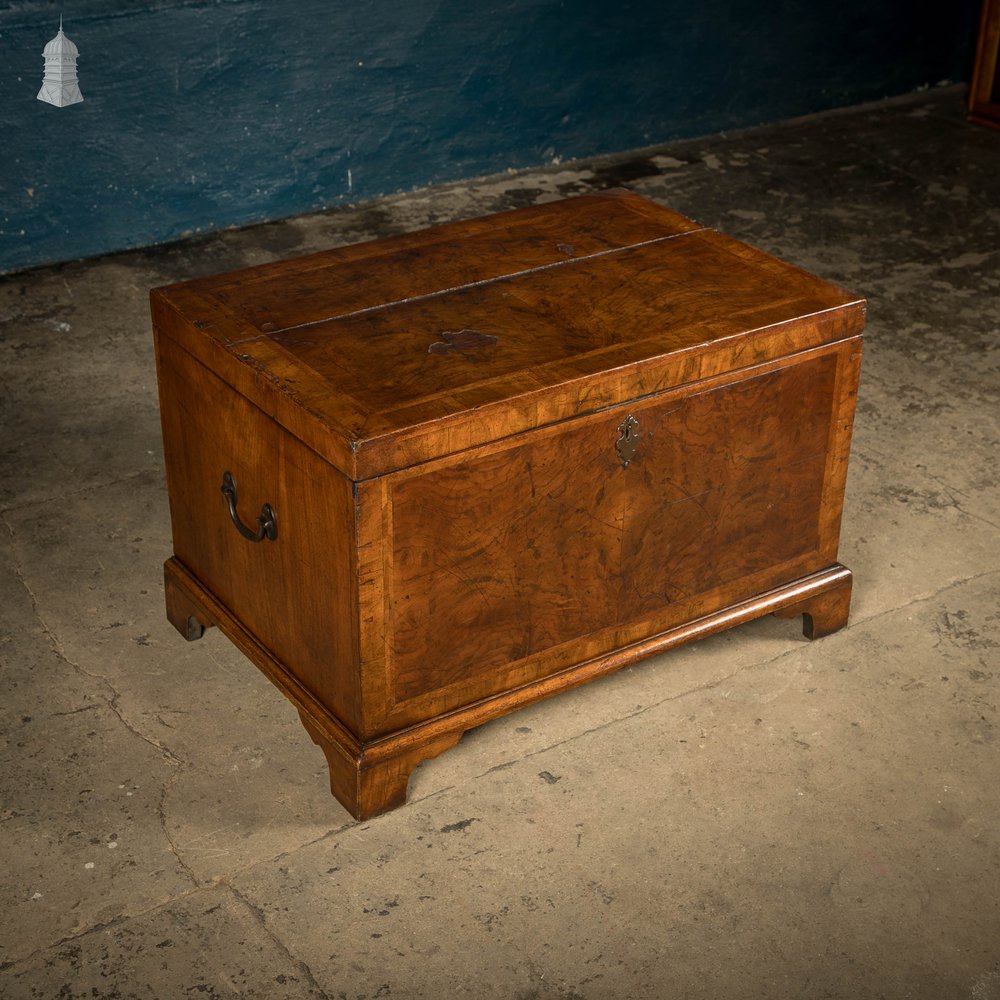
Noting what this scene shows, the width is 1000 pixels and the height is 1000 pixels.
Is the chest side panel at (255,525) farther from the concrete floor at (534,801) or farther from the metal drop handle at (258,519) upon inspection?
the concrete floor at (534,801)

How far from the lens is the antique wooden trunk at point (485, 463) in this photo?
2.24 meters

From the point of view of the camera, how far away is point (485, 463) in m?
2.26

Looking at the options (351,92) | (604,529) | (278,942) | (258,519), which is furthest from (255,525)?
(351,92)

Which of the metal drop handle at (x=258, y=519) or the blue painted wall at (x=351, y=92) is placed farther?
the blue painted wall at (x=351, y=92)

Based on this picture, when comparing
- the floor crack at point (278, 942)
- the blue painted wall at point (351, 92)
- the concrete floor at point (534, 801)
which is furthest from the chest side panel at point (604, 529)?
the blue painted wall at point (351, 92)

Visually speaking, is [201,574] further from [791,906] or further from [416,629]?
[791,906]

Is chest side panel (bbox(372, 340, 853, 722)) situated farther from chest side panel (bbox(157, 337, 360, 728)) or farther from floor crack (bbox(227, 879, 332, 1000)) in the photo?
floor crack (bbox(227, 879, 332, 1000))

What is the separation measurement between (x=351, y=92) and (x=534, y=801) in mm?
2949

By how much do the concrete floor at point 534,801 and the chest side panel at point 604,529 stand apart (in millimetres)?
196

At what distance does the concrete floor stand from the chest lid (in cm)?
61

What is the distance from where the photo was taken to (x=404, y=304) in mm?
2518

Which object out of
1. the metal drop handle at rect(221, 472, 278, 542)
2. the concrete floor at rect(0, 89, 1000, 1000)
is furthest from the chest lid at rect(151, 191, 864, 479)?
the concrete floor at rect(0, 89, 1000, 1000)

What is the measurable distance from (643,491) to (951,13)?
4.23 meters

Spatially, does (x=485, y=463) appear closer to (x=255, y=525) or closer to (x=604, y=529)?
(x=604, y=529)
